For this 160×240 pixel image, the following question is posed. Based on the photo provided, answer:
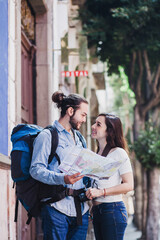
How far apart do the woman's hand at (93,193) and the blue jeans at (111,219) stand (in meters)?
0.19

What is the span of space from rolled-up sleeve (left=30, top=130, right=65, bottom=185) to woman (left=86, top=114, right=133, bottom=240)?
50 cm

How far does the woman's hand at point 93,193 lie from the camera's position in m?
4.68

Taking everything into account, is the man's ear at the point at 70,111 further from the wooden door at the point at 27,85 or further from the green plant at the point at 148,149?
the green plant at the point at 148,149

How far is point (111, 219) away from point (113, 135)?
792mm

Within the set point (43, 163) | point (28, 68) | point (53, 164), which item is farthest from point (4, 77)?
point (28, 68)

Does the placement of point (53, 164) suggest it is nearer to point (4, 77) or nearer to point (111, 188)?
point (111, 188)

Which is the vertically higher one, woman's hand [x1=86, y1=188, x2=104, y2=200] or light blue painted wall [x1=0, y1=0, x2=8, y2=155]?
light blue painted wall [x1=0, y1=0, x2=8, y2=155]

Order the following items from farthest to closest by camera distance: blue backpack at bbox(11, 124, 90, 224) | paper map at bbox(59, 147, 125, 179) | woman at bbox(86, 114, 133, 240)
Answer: woman at bbox(86, 114, 133, 240), blue backpack at bbox(11, 124, 90, 224), paper map at bbox(59, 147, 125, 179)

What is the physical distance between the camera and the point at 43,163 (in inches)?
173

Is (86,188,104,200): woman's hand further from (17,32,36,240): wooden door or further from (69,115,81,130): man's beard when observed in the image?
(17,32,36,240): wooden door

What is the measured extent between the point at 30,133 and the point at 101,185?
2.89ft

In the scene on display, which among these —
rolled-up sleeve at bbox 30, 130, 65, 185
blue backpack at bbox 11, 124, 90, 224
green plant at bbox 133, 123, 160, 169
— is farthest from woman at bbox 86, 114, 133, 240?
green plant at bbox 133, 123, 160, 169

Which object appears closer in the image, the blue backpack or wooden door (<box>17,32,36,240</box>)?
the blue backpack

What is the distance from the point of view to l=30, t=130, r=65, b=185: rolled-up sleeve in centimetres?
429
